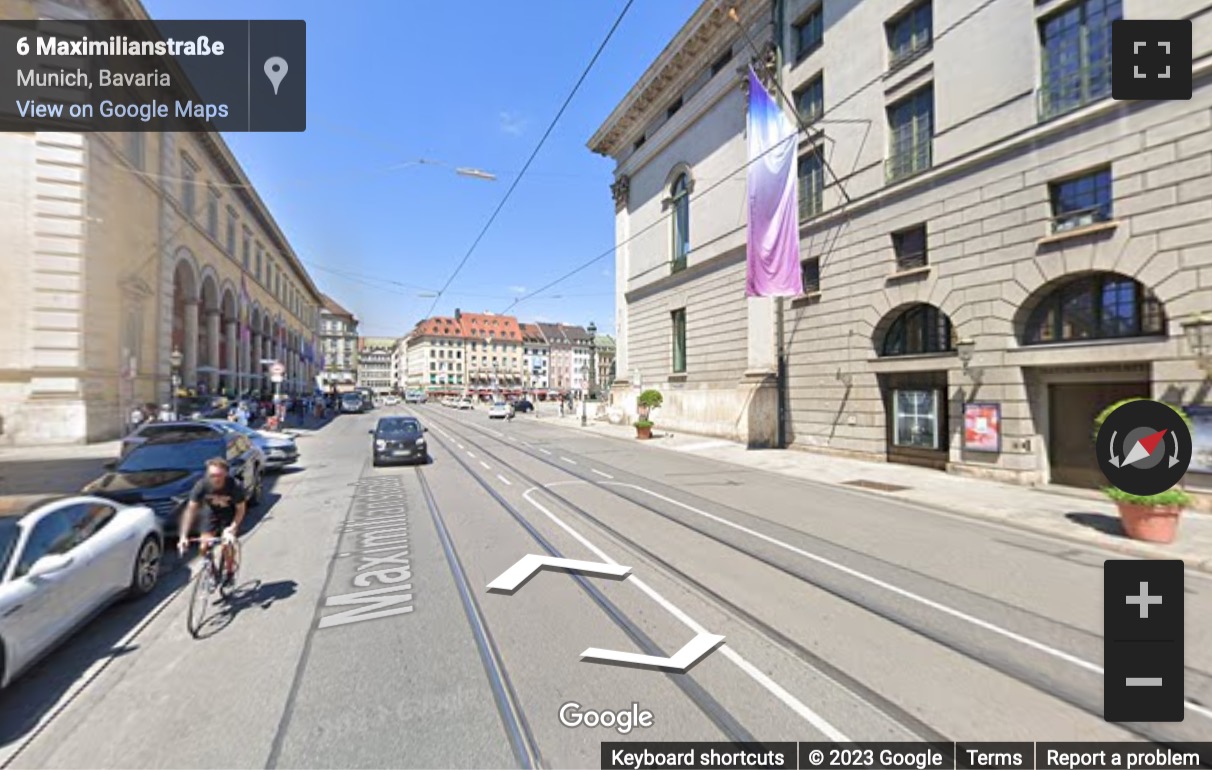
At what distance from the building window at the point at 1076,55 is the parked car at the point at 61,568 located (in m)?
17.9

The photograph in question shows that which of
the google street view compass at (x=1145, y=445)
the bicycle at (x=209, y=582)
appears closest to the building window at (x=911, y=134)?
the google street view compass at (x=1145, y=445)

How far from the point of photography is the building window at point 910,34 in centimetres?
1500

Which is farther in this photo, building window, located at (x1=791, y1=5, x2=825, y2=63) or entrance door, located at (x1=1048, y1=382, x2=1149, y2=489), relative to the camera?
building window, located at (x1=791, y1=5, x2=825, y2=63)

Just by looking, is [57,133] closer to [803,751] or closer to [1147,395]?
[803,751]

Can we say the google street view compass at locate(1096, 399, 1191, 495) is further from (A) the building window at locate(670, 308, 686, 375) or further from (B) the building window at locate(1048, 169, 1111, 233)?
(A) the building window at locate(670, 308, 686, 375)

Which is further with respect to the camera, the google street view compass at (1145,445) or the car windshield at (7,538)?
the google street view compass at (1145,445)

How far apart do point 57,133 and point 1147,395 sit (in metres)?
33.5

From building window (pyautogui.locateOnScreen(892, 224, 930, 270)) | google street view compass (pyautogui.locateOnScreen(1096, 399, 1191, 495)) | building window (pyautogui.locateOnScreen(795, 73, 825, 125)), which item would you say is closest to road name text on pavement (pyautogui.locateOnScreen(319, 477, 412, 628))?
google street view compass (pyautogui.locateOnScreen(1096, 399, 1191, 495))

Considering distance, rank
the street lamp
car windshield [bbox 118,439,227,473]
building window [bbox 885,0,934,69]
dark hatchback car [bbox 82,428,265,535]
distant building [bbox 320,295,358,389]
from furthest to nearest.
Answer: distant building [bbox 320,295,358,389] < the street lamp < building window [bbox 885,0,934,69] < car windshield [bbox 118,439,227,473] < dark hatchback car [bbox 82,428,265,535]

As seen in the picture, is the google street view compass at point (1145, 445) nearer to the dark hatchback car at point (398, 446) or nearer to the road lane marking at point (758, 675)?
the road lane marking at point (758, 675)

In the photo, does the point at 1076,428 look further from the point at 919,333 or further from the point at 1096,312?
the point at 919,333

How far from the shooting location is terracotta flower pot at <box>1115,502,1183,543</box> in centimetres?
750

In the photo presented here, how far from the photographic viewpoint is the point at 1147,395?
35.1 feet

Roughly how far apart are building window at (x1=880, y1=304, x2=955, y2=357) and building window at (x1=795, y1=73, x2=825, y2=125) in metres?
8.07
